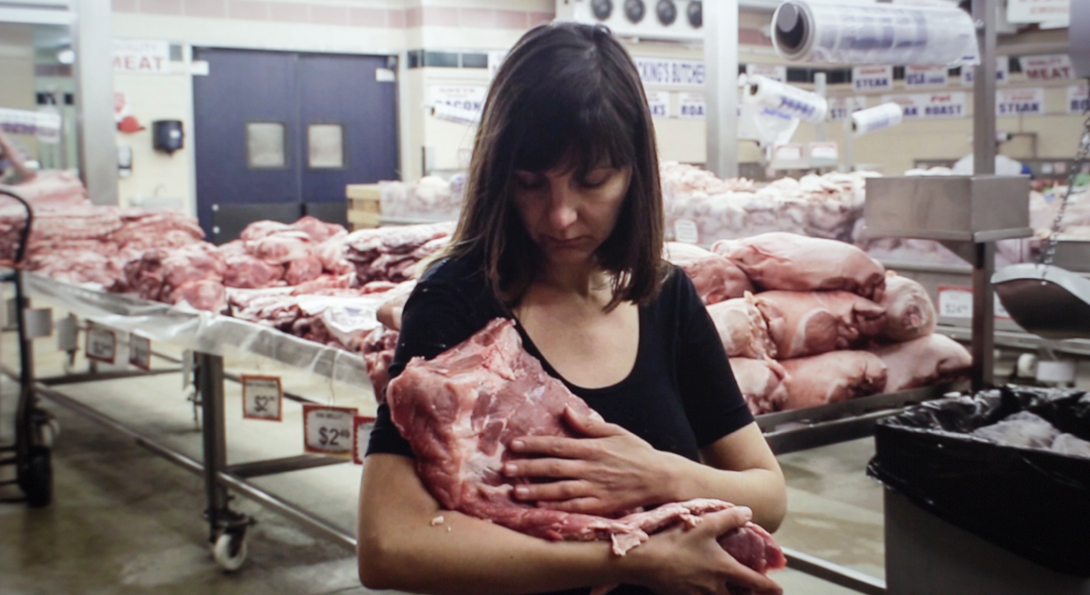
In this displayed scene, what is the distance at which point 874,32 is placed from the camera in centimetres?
316

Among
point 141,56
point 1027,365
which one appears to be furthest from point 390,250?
point 141,56

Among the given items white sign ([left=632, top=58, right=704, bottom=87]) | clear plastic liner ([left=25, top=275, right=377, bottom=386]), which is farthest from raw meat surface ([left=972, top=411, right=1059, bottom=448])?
white sign ([left=632, top=58, right=704, bottom=87])

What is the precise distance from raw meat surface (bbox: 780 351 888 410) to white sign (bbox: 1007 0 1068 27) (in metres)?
4.22

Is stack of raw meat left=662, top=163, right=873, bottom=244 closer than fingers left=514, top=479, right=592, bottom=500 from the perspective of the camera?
No

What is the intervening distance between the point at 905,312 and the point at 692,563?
2.36 m

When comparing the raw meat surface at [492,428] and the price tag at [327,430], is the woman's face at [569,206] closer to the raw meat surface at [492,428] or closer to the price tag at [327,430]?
the raw meat surface at [492,428]

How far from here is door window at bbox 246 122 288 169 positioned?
9547 millimetres

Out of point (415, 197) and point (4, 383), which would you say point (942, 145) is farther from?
point (4, 383)

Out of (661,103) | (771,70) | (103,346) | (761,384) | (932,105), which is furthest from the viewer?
(932,105)

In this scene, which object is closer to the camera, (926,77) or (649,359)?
(649,359)

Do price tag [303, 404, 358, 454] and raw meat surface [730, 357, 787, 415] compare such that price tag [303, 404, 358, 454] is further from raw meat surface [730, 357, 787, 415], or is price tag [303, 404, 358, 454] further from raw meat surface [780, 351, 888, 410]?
raw meat surface [780, 351, 888, 410]

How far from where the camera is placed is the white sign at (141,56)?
28.3 feet

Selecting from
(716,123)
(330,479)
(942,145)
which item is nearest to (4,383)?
(330,479)

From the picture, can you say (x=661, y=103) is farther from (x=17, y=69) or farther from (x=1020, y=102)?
(x=17, y=69)
